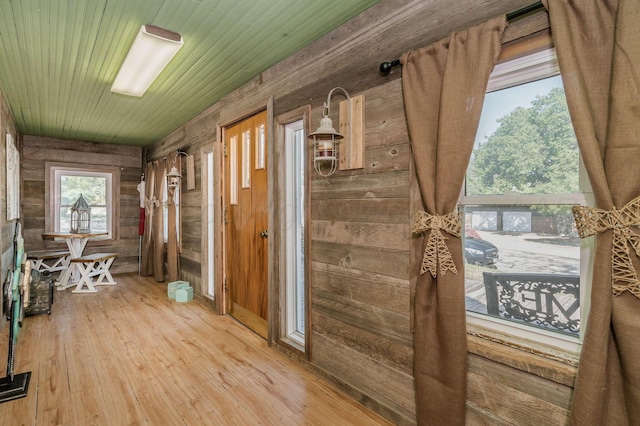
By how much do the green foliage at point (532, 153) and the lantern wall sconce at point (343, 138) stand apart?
0.70 meters

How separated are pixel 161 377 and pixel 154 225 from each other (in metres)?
3.72

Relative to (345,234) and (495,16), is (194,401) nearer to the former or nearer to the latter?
(345,234)

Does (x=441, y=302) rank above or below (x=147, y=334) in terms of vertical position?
above

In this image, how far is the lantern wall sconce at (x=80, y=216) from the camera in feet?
17.6

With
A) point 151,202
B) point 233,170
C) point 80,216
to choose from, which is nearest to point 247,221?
point 233,170

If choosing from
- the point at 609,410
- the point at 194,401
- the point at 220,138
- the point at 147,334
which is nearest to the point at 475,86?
the point at 609,410

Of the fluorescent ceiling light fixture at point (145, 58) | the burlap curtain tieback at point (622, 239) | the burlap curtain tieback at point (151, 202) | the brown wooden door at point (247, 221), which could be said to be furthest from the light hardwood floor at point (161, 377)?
the fluorescent ceiling light fixture at point (145, 58)

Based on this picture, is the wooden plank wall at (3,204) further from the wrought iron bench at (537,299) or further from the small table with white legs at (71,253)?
the wrought iron bench at (537,299)

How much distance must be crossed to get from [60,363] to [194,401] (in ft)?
4.37

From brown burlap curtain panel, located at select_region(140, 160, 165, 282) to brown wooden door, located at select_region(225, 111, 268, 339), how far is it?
7.51 ft

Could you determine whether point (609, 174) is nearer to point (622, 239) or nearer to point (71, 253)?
point (622, 239)

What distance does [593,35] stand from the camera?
46.1 inches

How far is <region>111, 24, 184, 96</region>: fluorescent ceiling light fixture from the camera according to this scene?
225 centimetres

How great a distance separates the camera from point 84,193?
19.4 feet
